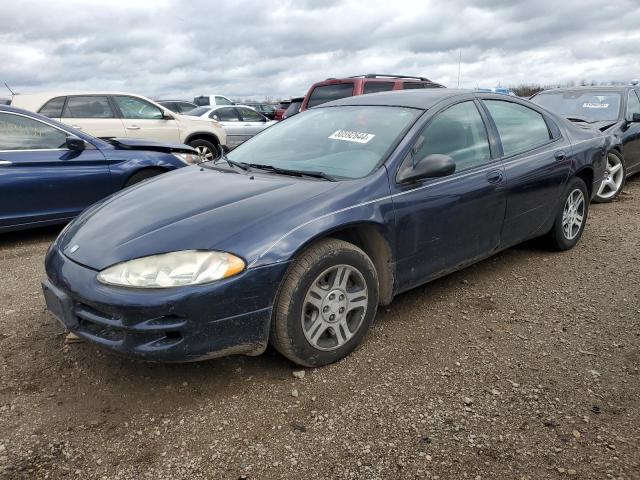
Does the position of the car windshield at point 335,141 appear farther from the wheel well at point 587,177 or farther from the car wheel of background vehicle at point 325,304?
the wheel well at point 587,177

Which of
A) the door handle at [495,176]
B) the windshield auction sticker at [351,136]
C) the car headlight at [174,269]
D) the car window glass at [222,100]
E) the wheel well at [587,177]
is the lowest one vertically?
the car headlight at [174,269]

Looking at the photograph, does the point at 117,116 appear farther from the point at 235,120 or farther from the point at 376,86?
the point at 235,120

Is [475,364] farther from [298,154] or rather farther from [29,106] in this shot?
[29,106]

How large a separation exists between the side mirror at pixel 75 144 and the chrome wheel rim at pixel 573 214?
15.5 feet

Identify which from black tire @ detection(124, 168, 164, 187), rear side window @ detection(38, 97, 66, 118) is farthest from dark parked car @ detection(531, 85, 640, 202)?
rear side window @ detection(38, 97, 66, 118)

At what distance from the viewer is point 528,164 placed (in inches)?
152

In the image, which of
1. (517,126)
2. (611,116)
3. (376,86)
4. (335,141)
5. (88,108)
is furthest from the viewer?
(376,86)

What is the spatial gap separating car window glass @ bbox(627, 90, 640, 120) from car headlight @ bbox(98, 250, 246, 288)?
6750 millimetres

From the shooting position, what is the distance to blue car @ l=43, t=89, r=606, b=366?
2342 mm

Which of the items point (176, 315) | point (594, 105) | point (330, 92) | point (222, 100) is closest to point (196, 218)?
point (176, 315)

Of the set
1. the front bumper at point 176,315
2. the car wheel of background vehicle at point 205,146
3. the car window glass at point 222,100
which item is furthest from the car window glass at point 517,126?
the car window glass at point 222,100

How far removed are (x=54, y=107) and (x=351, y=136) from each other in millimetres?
6751

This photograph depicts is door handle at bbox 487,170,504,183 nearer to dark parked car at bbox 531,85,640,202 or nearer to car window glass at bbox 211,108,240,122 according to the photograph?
dark parked car at bbox 531,85,640,202

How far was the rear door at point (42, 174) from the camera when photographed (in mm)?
5023
